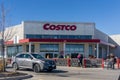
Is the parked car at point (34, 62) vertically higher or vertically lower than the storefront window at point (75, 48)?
lower

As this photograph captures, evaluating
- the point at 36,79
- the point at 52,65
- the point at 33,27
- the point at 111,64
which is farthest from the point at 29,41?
the point at 36,79

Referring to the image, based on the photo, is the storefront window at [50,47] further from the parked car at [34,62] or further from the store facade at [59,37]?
the parked car at [34,62]

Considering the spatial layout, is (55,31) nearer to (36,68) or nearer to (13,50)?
(13,50)

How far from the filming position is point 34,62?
28734 mm

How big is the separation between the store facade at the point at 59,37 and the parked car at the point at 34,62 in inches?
934

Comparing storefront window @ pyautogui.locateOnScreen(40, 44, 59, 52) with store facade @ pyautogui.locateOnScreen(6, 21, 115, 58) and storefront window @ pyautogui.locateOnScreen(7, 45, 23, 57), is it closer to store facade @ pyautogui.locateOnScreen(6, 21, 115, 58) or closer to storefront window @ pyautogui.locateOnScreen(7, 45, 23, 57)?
store facade @ pyautogui.locateOnScreen(6, 21, 115, 58)

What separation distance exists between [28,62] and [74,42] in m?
26.5

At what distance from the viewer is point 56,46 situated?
56.1 meters

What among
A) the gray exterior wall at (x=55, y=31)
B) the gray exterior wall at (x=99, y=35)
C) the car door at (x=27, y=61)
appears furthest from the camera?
the gray exterior wall at (x=99, y=35)

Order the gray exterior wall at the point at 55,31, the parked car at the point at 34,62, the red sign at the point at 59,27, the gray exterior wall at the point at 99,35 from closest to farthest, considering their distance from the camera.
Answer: the parked car at the point at 34,62, the gray exterior wall at the point at 55,31, the red sign at the point at 59,27, the gray exterior wall at the point at 99,35

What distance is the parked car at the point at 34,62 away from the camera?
93.4 feet

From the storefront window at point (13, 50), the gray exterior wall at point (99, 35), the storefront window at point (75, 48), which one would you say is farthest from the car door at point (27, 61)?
the gray exterior wall at point (99, 35)

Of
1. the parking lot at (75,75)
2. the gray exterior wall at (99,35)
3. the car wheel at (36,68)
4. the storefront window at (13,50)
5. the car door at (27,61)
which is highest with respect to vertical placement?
the gray exterior wall at (99,35)

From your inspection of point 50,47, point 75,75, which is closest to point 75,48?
point 50,47
